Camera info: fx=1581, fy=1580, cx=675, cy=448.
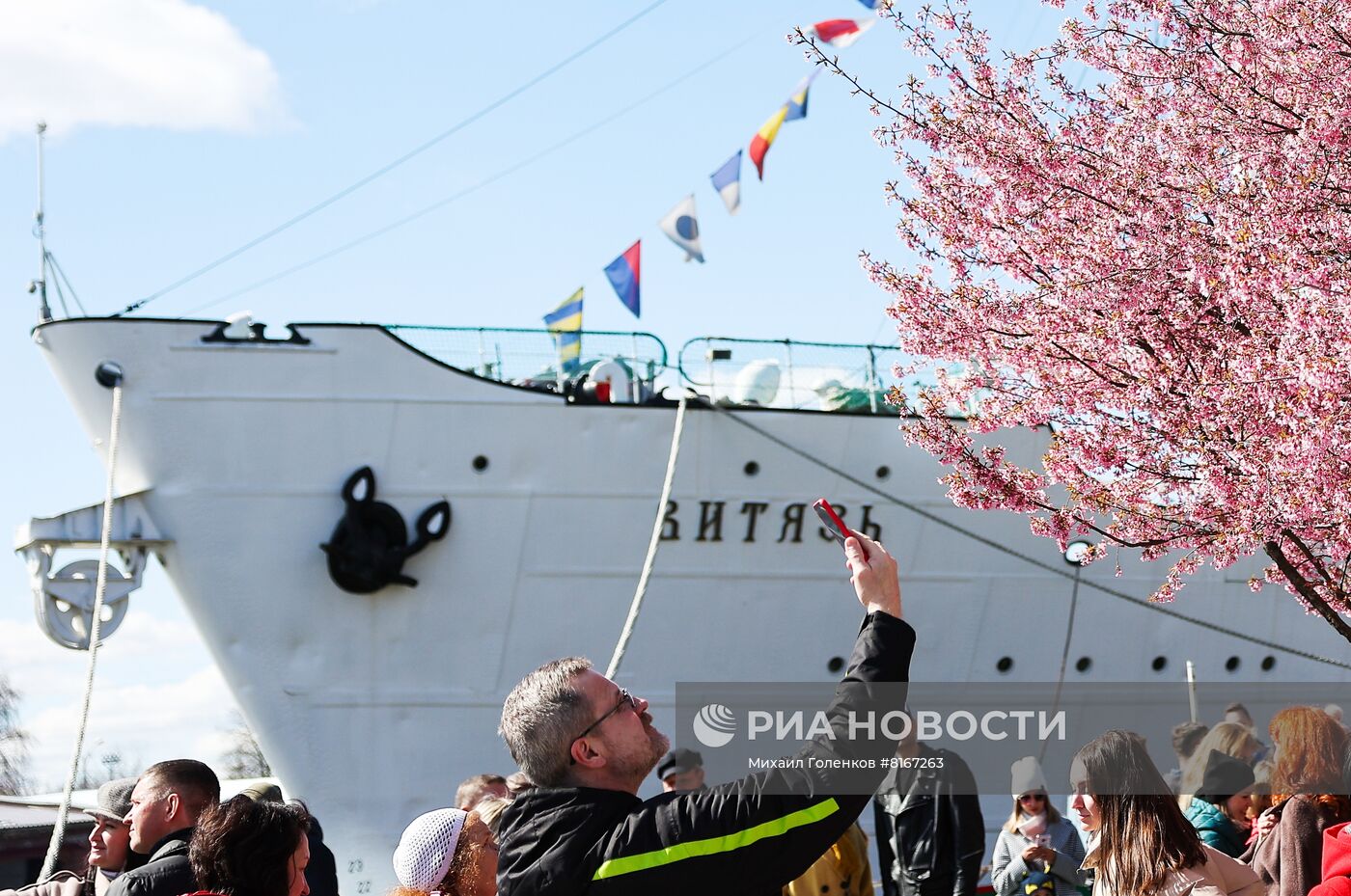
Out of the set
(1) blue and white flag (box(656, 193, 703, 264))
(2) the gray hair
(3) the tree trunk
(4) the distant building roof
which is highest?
(1) blue and white flag (box(656, 193, 703, 264))

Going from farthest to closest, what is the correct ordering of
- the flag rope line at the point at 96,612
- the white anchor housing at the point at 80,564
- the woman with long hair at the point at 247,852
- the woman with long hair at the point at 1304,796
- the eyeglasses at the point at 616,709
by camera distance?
the white anchor housing at the point at 80,564, the flag rope line at the point at 96,612, the woman with long hair at the point at 1304,796, the woman with long hair at the point at 247,852, the eyeglasses at the point at 616,709

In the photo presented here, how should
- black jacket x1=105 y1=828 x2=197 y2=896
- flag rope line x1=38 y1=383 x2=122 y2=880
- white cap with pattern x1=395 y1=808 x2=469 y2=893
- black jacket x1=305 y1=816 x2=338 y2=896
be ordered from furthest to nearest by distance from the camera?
flag rope line x1=38 y1=383 x2=122 y2=880, black jacket x1=305 y1=816 x2=338 y2=896, black jacket x1=105 y1=828 x2=197 y2=896, white cap with pattern x1=395 y1=808 x2=469 y2=893

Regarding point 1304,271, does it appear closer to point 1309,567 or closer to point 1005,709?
point 1309,567

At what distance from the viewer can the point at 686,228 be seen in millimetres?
13727

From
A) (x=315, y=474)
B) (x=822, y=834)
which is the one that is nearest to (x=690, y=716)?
(x=315, y=474)

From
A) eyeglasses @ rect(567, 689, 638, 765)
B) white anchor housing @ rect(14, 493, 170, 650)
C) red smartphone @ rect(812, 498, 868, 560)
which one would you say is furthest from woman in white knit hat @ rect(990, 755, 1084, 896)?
white anchor housing @ rect(14, 493, 170, 650)

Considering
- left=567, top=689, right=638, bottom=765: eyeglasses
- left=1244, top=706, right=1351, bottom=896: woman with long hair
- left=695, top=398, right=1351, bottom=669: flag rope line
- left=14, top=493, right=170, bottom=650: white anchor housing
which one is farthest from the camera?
left=695, top=398, right=1351, bottom=669: flag rope line

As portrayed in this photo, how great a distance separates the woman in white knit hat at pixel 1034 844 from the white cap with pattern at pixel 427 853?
364 centimetres

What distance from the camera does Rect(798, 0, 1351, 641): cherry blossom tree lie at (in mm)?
6332

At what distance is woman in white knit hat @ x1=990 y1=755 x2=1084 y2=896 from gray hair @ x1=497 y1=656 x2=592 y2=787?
4325 mm

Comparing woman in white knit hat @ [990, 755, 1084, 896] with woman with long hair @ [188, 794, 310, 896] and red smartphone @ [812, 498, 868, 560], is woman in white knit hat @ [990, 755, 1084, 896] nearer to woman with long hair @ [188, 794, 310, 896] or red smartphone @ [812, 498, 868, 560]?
woman with long hair @ [188, 794, 310, 896]

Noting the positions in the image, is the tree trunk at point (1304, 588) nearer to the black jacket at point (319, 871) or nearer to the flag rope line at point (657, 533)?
the black jacket at point (319, 871)

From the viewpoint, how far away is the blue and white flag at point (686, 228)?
13.7 metres

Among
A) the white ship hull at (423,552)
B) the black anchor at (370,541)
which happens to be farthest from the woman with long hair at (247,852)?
the white ship hull at (423,552)
